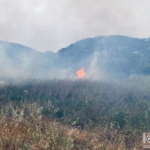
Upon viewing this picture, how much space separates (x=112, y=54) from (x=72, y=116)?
2312cm

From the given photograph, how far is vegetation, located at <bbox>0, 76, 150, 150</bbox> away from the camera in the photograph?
4.90 m

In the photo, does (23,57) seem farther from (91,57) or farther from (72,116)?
(72,116)

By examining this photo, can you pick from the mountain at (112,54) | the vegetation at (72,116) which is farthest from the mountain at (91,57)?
the vegetation at (72,116)

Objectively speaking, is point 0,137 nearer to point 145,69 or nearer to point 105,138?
point 105,138

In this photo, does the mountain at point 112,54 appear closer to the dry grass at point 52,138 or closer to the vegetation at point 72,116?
the vegetation at point 72,116

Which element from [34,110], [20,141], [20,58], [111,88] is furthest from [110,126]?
[20,58]

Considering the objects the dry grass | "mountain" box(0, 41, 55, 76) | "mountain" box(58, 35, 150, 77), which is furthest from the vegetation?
"mountain" box(0, 41, 55, 76)

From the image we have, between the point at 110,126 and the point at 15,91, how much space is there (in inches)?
214

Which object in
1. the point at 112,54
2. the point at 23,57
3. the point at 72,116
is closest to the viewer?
the point at 72,116

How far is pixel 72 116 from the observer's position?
7754mm

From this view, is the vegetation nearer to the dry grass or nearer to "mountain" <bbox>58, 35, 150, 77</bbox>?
the dry grass

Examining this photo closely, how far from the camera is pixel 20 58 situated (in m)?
27.8

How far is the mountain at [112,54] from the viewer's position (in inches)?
1002

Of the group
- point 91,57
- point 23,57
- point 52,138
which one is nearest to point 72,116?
point 52,138
